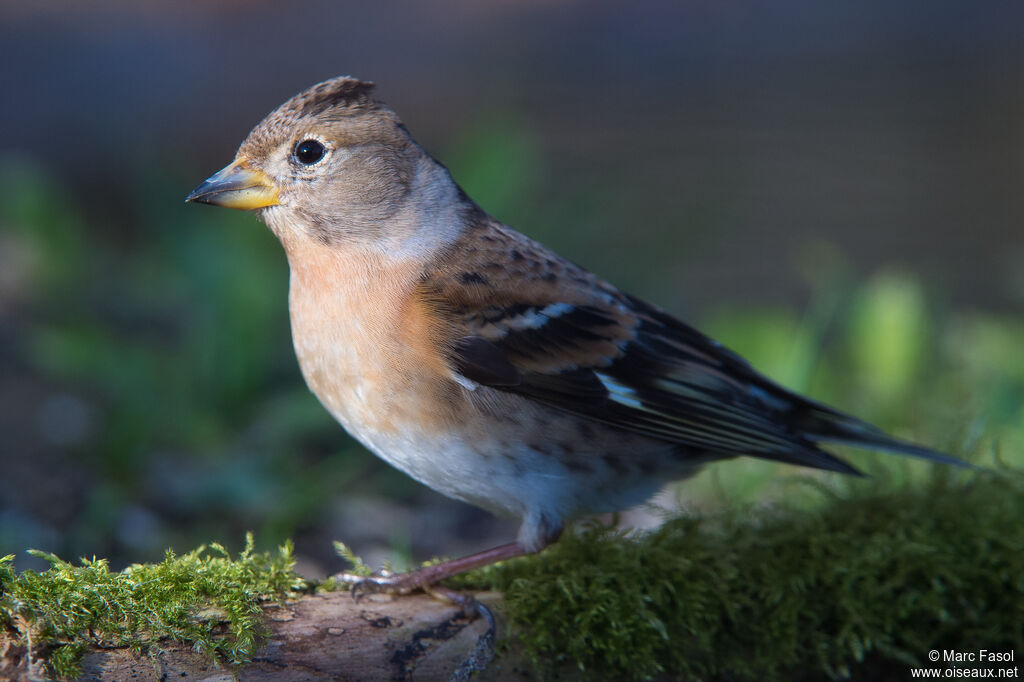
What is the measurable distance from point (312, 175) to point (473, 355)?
73cm

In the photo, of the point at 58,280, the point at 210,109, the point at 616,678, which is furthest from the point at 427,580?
the point at 210,109

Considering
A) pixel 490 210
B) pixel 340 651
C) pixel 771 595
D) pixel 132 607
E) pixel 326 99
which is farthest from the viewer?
pixel 490 210

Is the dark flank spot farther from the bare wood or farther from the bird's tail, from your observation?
the bird's tail

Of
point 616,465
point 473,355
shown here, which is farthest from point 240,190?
point 616,465

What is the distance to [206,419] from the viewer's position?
4.32m

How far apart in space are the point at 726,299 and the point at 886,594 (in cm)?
496

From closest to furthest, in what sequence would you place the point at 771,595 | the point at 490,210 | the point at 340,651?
1. the point at 340,651
2. the point at 771,595
3. the point at 490,210

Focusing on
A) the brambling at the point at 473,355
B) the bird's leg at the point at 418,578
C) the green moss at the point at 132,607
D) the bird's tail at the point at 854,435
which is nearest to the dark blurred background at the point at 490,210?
the bird's tail at the point at 854,435

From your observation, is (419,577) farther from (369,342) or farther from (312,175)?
(312,175)

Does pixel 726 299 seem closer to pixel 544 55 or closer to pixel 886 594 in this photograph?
pixel 886 594

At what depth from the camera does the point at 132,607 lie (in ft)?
7.05

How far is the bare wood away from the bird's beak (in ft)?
3.76

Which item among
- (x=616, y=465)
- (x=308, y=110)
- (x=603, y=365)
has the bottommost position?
(x=616, y=465)

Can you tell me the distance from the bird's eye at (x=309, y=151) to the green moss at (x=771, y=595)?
129 cm
